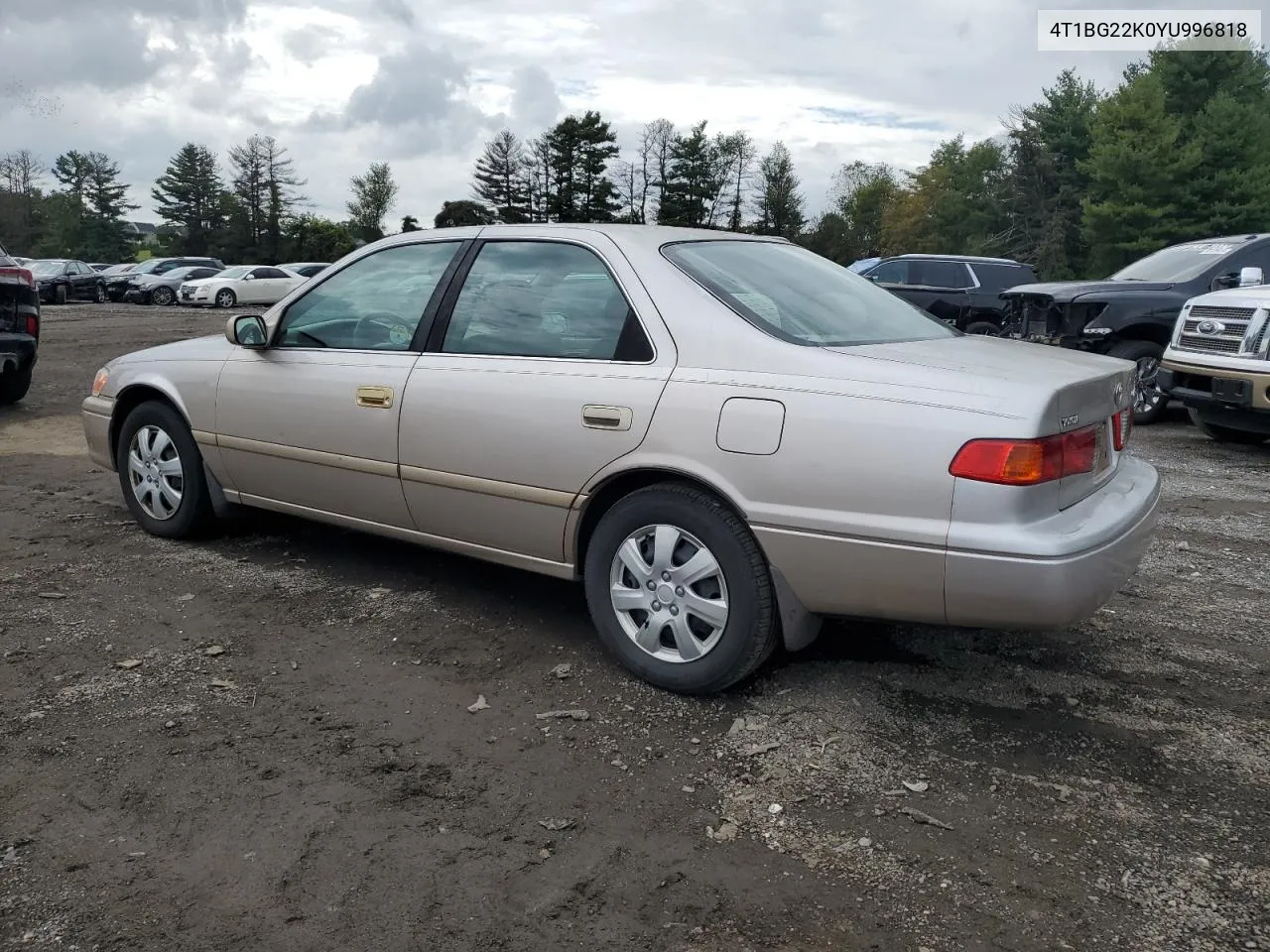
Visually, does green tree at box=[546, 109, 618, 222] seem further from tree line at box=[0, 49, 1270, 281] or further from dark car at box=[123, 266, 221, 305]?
dark car at box=[123, 266, 221, 305]

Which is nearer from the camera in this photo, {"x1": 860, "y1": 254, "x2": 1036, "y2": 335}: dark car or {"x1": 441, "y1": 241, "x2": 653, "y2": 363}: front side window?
{"x1": 441, "y1": 241, "x2": 653, "y2": 363}: front side window

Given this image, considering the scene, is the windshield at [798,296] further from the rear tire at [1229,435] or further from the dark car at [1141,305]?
the dark car at [1141,305]

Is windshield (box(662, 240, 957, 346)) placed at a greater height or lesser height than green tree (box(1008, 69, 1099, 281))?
lesser

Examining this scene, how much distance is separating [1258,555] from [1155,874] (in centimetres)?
337

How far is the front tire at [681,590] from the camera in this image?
11.1ft

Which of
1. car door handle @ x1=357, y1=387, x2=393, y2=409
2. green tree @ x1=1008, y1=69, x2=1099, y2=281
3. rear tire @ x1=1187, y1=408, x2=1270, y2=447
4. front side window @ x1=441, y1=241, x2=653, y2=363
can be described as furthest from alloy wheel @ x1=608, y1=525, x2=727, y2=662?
green tree @ x1=1008, y1=69, x2=1099, y2=281

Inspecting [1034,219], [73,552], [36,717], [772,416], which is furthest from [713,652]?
[1034,219]

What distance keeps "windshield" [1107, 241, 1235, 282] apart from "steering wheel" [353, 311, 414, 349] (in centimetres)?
841

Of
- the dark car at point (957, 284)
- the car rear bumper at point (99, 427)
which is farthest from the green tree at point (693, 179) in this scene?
the car rear bumper at point (99, 427)

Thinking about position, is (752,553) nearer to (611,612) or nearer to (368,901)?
(611,612)

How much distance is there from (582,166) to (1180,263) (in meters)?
64.8

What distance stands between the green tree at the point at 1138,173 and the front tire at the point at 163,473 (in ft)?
152

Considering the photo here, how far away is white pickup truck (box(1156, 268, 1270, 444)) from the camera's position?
7.62 meters

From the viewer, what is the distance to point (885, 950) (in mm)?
2324
